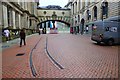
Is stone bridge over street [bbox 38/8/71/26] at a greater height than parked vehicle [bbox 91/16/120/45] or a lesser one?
greater

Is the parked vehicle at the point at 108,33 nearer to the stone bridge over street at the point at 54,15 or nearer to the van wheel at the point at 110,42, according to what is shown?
the van wheel at the point at 110,42

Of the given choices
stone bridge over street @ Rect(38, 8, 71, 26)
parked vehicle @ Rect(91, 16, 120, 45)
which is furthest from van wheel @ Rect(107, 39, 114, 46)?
stone bridge over street @ Rect(38, 8, 71, 26)

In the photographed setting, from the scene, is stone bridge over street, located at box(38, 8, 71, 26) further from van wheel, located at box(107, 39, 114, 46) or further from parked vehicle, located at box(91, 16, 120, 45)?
van wheel, located at box(107, 39, 114, 46)

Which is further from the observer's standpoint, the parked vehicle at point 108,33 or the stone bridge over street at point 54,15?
the stone bridge over street at point 54,15

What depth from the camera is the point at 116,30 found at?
1605cm

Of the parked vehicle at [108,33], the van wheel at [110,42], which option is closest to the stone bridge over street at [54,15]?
the parked vehicle at [108,33]

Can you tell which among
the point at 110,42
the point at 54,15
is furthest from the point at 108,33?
the point at 54,15

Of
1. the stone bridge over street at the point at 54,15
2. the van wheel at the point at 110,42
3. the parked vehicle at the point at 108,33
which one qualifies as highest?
the stone bridge over street at the point at 54,15

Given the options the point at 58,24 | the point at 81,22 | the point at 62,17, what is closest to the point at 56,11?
the point at 62,17

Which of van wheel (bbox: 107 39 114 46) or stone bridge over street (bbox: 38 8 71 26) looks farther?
stone bridge over street (bbox: 38 8 71 26)

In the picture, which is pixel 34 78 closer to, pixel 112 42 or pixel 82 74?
pixel 82 74

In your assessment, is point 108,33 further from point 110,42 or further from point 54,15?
point 54,15

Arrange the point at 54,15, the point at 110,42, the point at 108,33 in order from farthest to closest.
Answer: the point at 54,15 → the point at 108,33 → the point at 110,42

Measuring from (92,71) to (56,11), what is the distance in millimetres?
65432
